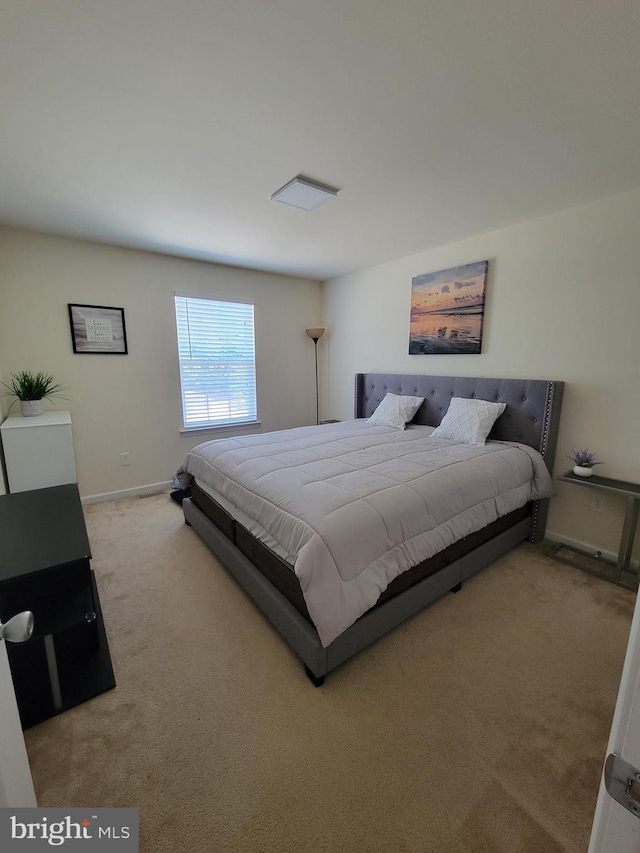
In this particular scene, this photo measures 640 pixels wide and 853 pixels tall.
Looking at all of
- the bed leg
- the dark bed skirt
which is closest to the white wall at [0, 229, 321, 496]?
the dark bed skirt

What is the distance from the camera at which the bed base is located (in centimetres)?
154

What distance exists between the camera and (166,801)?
3.76 feet

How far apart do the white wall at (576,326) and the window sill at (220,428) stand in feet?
7.93

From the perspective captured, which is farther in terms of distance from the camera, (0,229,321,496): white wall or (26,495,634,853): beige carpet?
(0,229,321,496): white wall

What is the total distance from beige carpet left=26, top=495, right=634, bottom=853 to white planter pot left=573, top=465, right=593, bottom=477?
769 mm

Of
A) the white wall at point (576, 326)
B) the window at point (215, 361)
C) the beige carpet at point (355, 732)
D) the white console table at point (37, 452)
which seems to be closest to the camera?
the beige carpet at point (355, 732)

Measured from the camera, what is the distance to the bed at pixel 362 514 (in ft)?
5.02

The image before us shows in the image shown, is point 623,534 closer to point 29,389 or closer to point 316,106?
point 316,106

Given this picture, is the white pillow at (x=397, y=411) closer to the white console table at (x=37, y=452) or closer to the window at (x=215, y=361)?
the window at (x=215, y=361)

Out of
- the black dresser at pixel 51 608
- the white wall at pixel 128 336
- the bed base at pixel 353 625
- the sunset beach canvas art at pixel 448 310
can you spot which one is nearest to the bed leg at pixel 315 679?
the bed base at pixel 353 625

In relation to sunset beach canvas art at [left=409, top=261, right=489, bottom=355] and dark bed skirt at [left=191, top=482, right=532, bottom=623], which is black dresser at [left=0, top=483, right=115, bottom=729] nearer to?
dark bed skirt at [left=191, top=482, right=532, bottom=623]

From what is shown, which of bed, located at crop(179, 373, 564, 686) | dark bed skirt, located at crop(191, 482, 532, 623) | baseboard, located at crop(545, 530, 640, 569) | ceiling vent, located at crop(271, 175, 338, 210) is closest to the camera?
bed, located at crop(179, 373, 564, 686)

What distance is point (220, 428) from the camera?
424 cm

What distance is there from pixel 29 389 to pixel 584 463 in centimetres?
437
